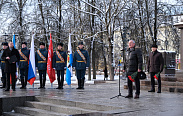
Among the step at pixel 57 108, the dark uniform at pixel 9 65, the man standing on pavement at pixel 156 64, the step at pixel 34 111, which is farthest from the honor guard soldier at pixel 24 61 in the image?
the man standing on pavement at pixel 156 64

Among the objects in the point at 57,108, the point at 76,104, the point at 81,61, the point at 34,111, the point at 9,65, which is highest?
the point at 81,61

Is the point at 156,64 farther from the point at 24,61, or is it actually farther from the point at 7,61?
the point at 7,61

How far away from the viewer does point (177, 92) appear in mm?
13992

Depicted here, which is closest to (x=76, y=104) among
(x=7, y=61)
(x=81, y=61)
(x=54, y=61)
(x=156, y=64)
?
(x=156, y=64)

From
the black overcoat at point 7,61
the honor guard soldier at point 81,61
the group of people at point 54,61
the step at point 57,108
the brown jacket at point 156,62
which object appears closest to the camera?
the step at point 57,108

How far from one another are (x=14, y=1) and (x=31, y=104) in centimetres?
2200

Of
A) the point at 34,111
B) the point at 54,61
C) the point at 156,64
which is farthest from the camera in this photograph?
the point at 54,61

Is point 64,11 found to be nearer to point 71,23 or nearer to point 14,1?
point 71,23

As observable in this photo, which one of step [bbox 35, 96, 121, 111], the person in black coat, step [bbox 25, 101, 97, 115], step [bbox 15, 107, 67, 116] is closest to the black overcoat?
the person in black coat

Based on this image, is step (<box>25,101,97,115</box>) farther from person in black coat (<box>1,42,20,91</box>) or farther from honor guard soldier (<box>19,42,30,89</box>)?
honor guard soldier (<box>19,42,30,89</box>)

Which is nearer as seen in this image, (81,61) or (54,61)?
(81,61)

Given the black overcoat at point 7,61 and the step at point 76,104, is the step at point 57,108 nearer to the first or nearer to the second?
the step at point 76,104

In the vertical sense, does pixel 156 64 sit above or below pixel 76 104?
above

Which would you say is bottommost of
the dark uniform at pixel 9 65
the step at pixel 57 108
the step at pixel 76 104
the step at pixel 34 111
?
the step at pixel 34 111
